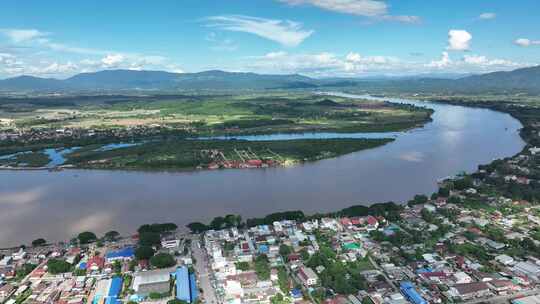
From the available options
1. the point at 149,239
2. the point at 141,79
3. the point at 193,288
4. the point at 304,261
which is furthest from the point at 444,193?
the point at 141,79

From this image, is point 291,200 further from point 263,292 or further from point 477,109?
point 477,109

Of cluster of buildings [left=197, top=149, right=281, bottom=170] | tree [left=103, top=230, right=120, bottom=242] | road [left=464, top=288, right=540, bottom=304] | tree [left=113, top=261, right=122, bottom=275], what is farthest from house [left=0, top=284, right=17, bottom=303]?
cluster of buildings [left=197, top=149, right=281, bottom=170]

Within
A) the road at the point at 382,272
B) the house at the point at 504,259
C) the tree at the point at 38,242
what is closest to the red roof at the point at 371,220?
the road at the point at 382,272

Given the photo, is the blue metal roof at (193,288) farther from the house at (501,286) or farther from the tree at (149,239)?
the house at (501,286)

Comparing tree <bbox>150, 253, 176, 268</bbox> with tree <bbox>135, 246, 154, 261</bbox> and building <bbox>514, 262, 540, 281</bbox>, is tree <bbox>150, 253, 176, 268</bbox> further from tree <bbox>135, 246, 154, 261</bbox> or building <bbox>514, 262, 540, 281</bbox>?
building <bbox>514, 262, 540, 281</bbox>

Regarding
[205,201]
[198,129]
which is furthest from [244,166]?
[198,129]

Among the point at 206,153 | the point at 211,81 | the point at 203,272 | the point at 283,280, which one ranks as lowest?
the point at 203,272

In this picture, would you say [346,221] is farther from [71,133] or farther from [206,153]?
[71,133]
